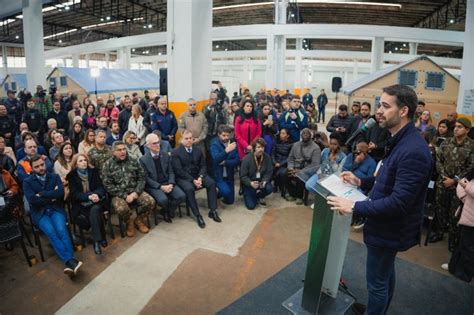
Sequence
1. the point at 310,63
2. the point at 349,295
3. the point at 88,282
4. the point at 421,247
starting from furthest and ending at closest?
the point at 310,63, the point at 421,247, the point at 88,282, the point at 349,295

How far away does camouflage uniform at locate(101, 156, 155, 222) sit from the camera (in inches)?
160

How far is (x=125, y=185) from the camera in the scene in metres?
4.13

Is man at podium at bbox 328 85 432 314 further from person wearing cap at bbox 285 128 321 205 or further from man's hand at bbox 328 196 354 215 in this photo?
person wearing cap at bbox 285 128 321 205

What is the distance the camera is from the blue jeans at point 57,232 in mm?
3391

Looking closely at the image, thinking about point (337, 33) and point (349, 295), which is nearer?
point (349, 295)

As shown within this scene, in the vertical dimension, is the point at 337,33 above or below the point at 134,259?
above

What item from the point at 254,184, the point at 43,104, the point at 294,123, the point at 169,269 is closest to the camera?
the point at 169,269

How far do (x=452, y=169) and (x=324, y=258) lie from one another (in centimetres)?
239

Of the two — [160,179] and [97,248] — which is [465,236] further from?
[97,248]

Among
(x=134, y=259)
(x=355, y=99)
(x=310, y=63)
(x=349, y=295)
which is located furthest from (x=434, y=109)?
(x=310, y=63)

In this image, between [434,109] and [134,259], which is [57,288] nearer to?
[134,259]

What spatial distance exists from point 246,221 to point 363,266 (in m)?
1.68

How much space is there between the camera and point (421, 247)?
3982 millimetres

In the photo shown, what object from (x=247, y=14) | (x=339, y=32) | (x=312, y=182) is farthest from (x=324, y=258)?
(x=247, y=14)
